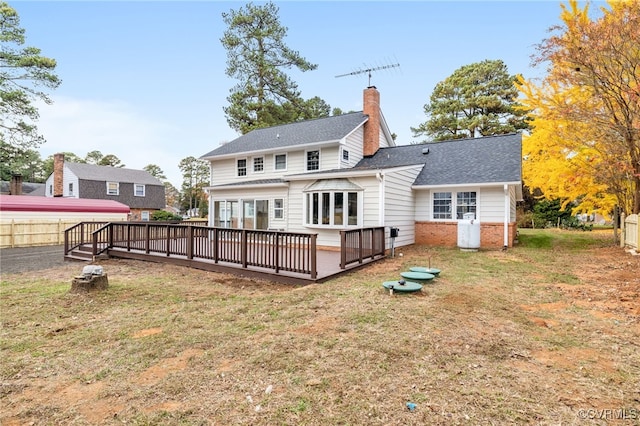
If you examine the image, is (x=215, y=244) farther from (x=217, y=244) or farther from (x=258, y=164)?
(x=258, y=164)

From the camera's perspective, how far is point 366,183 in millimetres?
11297

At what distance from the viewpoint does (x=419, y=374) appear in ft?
10.2

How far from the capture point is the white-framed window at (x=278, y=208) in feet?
45.4

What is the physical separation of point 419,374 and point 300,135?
14.7 m

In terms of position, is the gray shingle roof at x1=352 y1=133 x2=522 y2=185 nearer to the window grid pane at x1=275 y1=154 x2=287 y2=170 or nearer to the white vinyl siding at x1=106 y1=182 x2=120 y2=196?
the window grid pane at x1=275 y1=154 x2=287 y2=170

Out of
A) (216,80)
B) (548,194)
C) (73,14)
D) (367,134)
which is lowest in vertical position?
(548,194)

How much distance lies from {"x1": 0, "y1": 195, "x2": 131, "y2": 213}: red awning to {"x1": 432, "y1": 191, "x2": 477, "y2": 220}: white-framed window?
2044 cm

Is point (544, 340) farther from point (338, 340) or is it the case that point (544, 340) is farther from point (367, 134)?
point (367, 134)

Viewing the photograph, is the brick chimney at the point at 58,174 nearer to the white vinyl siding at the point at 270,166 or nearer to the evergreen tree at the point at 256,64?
the evergreen tree at the point at 256,64

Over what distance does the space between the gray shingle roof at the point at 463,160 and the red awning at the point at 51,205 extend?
17089 millimetres

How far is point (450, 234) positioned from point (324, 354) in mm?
10845

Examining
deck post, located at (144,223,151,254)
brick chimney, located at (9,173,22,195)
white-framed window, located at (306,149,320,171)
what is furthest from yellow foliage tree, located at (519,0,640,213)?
brick chimney, located at (9,173,22,195)

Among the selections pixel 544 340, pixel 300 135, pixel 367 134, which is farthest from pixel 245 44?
pixel 544 340

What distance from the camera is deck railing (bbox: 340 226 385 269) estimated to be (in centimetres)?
813
